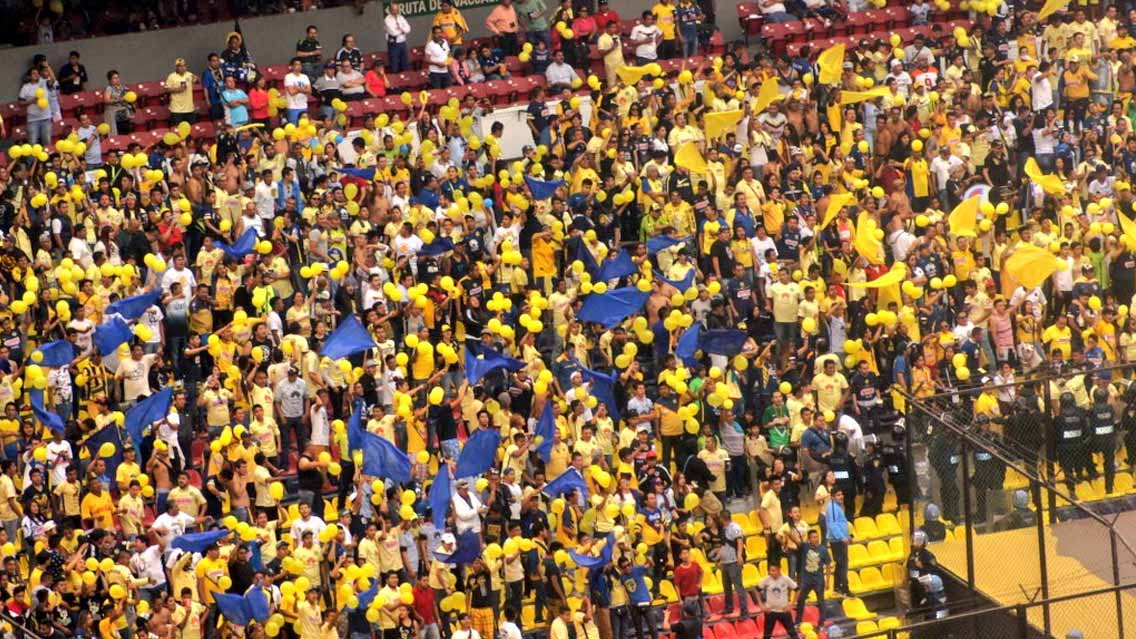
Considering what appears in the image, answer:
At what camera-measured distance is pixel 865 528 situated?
29.0 meters

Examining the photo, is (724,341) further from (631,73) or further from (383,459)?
(631,73)

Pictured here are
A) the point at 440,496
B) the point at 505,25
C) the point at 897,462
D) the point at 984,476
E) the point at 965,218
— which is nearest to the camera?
the point at 984,476

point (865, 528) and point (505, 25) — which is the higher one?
point (505, 25)

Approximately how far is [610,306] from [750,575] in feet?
11.7

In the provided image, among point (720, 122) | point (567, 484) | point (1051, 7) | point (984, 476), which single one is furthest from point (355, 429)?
point (1051, 7)

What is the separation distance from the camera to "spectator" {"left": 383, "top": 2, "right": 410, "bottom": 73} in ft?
116

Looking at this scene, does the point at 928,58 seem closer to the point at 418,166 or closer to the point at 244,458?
the point at 418,166

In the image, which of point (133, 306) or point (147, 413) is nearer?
point (147, 413)

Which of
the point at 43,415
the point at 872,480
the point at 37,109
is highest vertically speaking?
the point at 37,109

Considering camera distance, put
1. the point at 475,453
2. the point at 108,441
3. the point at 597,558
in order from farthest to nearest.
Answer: the point at 108,441
the point at 475,453
the point at 597,558

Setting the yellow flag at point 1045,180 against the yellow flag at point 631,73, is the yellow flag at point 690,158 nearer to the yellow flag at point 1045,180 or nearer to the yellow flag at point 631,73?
the yellow flag at point 631,73

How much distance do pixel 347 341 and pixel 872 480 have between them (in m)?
6.01

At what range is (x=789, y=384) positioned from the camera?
29.2 metres

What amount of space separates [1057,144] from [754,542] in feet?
29.2
